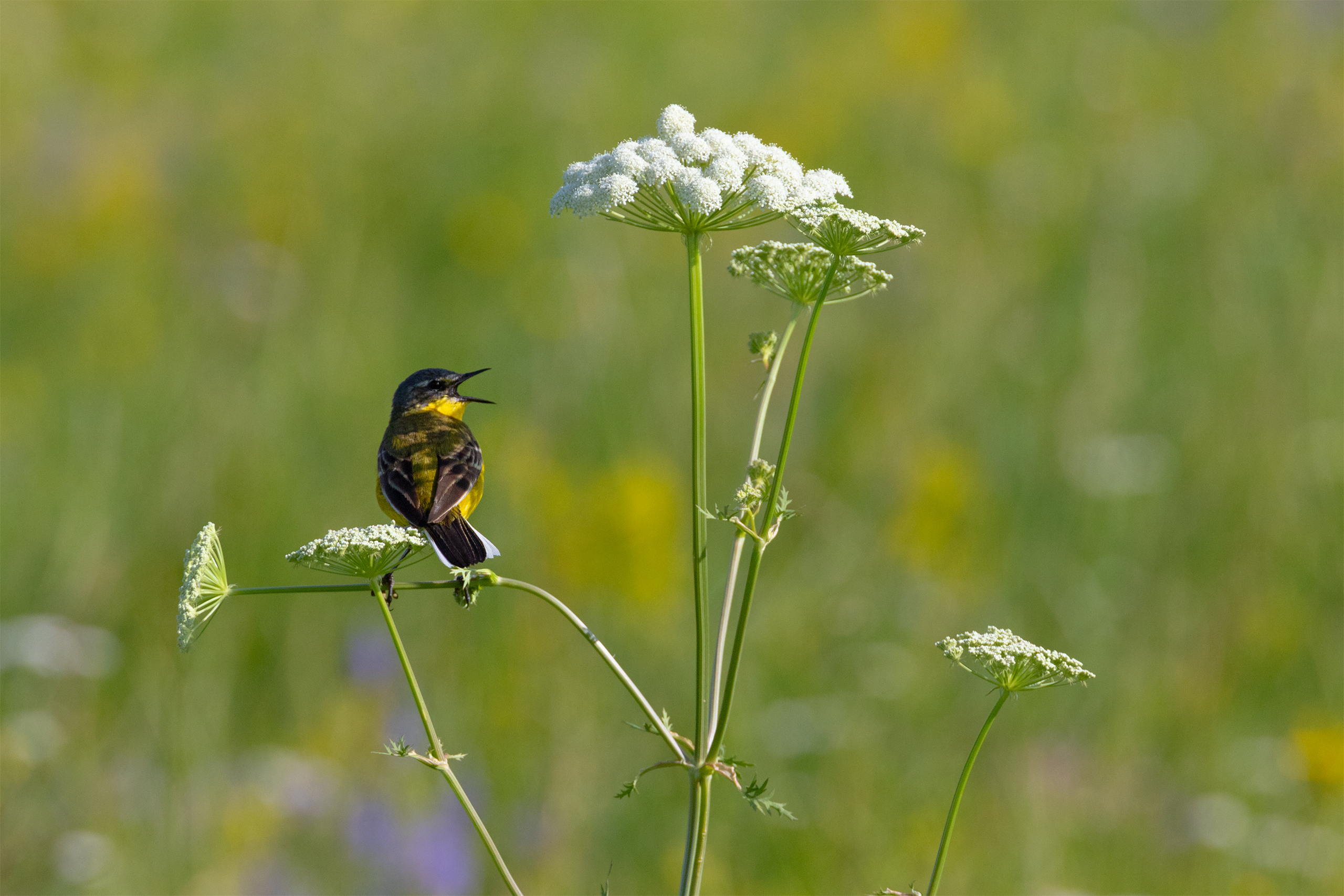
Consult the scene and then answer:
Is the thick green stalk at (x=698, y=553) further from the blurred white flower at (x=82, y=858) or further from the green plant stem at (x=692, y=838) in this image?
the blurred white flower at (x=82, y=858)

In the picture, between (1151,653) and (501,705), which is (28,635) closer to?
(501,705)

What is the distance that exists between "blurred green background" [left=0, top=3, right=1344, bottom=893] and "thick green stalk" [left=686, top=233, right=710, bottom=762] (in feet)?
9.76

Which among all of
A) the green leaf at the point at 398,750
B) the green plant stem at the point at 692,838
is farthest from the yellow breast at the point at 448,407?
the green plant stem at the point at 692,838

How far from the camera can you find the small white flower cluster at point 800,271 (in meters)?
2.14

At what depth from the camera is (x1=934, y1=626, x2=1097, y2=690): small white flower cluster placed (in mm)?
Answer: 1852

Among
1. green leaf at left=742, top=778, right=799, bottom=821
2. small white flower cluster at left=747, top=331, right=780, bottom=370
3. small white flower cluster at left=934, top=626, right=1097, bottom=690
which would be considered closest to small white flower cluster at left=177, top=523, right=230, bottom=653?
green leaf at left=742, top=778, right=799, bottom=821

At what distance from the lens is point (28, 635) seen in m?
5.14

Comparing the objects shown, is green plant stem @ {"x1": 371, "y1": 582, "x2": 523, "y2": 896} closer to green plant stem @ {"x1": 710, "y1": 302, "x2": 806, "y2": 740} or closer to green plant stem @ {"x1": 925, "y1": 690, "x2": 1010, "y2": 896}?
green plant stem @ {"x1": 710, "y1": 302, "x2": 806, "y2": 740}

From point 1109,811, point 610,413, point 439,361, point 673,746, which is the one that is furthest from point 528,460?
point 673,746

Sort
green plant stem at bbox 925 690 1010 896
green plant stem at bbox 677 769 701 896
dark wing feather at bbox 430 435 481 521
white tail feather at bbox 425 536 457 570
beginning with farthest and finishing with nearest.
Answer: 1. dark wing feather at bbox 430 435 481 521
2. white tail feather at bbox 425 536 457 570
3. green plant stem at bbox 677 769 701 896
4. green plant stem at bbox 925 690 1010 896

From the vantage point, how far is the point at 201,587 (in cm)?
184

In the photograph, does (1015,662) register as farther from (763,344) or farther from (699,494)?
(763,344)

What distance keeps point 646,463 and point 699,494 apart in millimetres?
5025

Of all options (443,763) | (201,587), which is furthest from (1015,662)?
(201,587)
